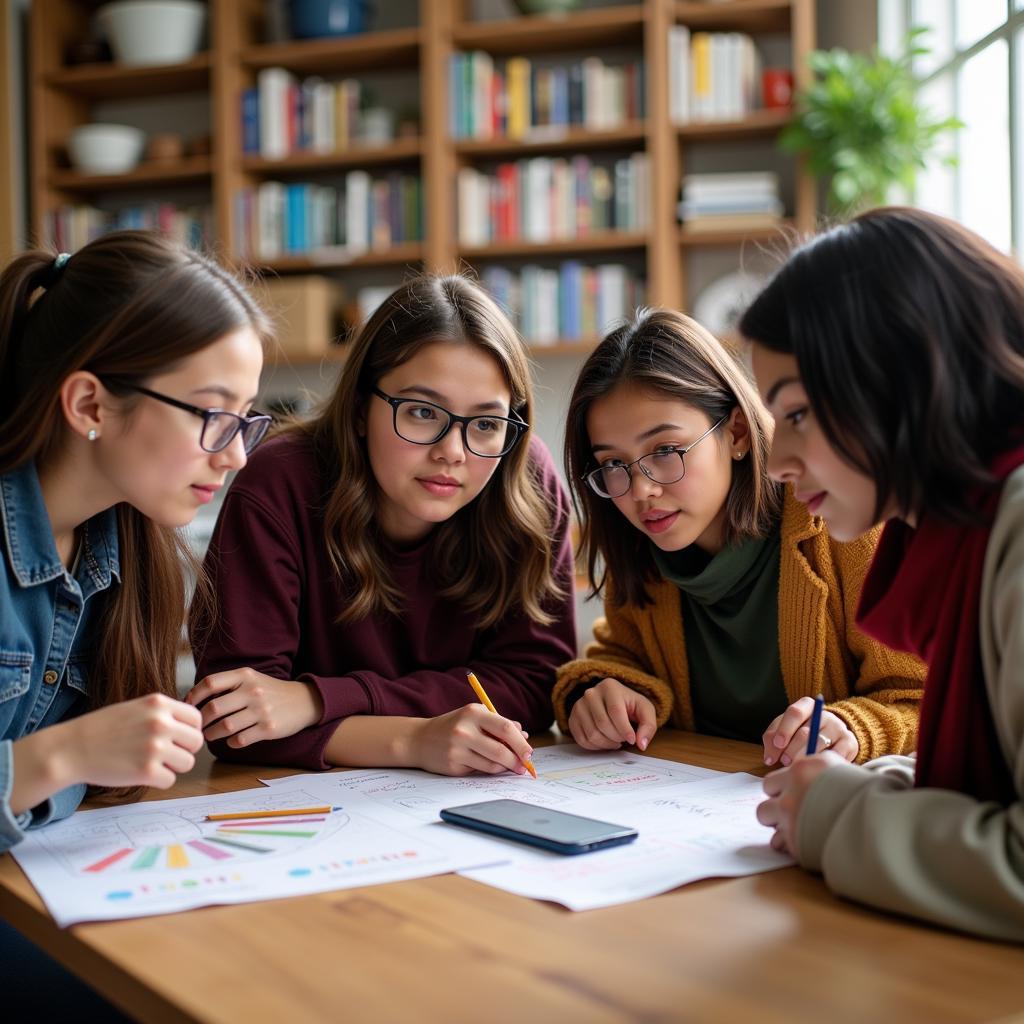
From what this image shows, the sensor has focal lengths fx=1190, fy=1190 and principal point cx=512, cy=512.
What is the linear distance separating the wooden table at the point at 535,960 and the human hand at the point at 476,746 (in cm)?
38

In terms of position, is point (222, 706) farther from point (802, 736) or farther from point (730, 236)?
point (730, 236)

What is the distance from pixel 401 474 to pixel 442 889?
2.60ft

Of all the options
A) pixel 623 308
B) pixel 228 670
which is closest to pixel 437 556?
pixel 228 670

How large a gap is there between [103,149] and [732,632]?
3.85 metres

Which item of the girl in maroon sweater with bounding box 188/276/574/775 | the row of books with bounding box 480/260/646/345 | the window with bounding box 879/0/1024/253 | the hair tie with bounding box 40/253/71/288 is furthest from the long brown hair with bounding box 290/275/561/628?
the row of books with bounding box 480/260/646/345

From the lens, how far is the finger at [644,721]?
56.4 inches

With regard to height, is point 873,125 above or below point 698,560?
above

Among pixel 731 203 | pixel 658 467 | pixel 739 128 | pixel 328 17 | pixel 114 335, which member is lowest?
pixel 658 467

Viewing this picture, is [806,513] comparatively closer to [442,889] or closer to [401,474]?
[401,474]

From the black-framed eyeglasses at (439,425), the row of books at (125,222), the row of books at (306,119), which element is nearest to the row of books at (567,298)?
the row of books at (306,119)

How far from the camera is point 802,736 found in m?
1.28

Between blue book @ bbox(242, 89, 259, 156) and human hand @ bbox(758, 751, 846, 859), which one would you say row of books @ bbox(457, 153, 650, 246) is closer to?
blue book @ bbox(242, 89, 259, 156)

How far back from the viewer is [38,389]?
3.90 ft

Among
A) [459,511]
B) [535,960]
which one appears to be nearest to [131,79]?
[459,511]
